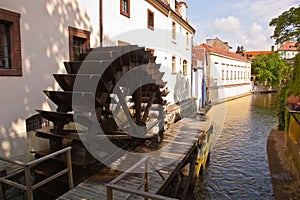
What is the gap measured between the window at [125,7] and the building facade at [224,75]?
14.2 metres

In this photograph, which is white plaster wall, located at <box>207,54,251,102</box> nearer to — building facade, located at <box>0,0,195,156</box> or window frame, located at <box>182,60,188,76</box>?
window frame, located at <box>182,60,188,76</box>

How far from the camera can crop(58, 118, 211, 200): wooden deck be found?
3.76 meters

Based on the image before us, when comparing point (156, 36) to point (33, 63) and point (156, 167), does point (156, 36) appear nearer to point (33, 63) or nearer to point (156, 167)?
point (33, 63)

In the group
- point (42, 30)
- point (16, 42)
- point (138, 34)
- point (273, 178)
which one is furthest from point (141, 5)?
point (273, 178)

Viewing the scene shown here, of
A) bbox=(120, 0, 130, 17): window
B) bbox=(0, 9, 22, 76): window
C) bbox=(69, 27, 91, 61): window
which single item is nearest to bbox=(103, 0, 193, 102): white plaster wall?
bbox=(120, 0, 130, 17): window

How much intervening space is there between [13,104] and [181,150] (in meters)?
3.94

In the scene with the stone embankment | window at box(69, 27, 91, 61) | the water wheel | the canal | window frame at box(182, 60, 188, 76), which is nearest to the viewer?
the water wheel

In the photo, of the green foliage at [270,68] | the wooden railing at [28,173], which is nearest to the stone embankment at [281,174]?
the wooden railing at [28,173]

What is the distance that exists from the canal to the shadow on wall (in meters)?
4.94

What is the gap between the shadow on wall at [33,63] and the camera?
4465 mm

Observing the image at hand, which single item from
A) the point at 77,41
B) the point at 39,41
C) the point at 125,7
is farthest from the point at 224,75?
the point at 39,41

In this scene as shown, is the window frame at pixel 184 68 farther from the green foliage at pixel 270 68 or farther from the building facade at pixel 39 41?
the green foliage at pixel 270 68

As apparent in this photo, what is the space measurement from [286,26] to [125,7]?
8.58m

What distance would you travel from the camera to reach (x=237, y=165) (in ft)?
28.8
